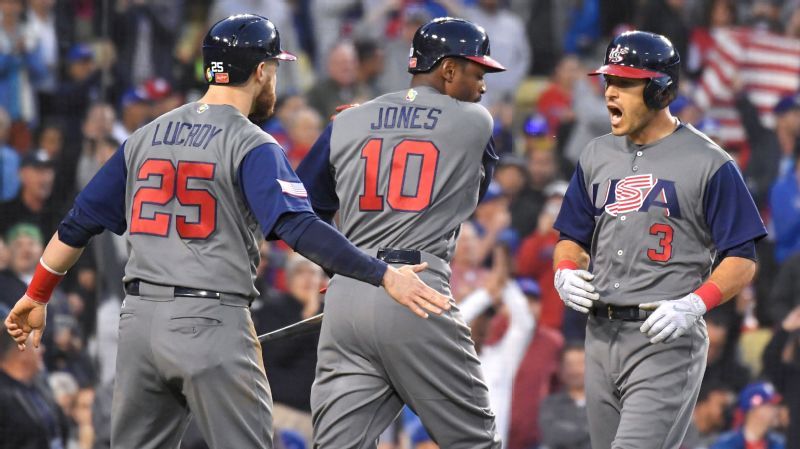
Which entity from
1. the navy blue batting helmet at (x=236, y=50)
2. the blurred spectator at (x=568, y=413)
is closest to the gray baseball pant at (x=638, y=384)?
the navy blue batting helmet at (x=236, y=50)

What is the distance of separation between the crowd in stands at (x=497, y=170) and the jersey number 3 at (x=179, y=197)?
8.62 ft

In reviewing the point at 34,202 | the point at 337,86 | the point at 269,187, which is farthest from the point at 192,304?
the point at 337,86

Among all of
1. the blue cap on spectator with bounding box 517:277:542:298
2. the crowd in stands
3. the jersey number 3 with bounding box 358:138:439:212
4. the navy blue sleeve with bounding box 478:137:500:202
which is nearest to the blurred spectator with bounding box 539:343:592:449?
the crowd in stands

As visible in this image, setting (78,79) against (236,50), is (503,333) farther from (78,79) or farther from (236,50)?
(236,50)

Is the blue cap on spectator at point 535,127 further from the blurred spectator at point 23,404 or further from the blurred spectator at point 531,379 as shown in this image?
the blurred spectator at point 23,404

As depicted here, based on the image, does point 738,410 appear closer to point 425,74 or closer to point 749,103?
point 749,103

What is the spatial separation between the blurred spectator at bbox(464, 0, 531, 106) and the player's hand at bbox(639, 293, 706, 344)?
20.8ft

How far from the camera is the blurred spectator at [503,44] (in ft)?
36.0

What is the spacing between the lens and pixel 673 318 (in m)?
4.56

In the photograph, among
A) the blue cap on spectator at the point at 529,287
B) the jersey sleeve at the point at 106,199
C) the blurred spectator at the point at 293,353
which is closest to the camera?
the jersey sleeve at the point at 106,199

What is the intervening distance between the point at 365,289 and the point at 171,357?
0.70 metres

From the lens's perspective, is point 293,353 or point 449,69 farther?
point 293,353

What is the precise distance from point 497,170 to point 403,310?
5173mm

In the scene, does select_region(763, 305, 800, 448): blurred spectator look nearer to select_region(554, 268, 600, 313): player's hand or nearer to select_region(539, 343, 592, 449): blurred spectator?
select_region(539, 343, 592, 449): blurred spectator
